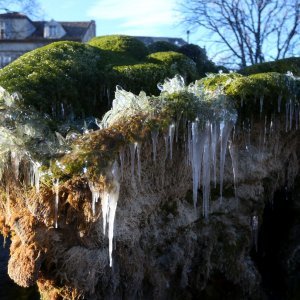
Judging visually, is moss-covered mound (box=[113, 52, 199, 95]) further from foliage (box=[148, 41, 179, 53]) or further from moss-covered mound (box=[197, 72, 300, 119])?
foliage (box=[148, 41, 179, 53])

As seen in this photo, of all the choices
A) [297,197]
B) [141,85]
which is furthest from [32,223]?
[297,197]

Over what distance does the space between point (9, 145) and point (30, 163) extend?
0.99ft

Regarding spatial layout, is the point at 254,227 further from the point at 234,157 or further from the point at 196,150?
the point at 196,150

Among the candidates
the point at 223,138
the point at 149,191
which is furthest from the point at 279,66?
the point at 149,191

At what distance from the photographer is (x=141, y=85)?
738 centimetres

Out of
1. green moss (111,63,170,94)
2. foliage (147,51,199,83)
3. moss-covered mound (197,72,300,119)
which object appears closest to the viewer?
moss-covered mound (197,72,300,119)

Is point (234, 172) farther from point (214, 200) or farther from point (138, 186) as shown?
point (138, 186)

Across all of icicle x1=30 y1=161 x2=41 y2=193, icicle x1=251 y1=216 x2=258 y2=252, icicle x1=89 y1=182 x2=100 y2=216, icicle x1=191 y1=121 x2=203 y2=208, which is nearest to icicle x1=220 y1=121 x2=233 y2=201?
icicle x1=191 y1=121 x2=203 y2=208

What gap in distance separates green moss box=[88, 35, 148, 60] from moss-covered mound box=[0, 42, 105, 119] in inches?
41.9

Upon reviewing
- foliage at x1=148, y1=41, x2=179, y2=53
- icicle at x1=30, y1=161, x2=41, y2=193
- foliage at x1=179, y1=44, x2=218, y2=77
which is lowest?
icicle at x1=30, y1=161, x2=41, y2=193

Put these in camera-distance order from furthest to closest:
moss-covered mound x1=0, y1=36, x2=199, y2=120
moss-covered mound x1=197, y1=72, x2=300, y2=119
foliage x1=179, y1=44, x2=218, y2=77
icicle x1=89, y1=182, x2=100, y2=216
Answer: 1. foliage x1=179, y1=44, x2=218, y2=77
2. moss-covered mound x1=0, y1=36, x2=199, y2=120
3. moss-covered mound x1=197, y1=72, x2=300, y2=119
4. icicle x1=89, y1=182, x2=100, y2=216

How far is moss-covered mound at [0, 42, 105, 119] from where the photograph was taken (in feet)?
20.6

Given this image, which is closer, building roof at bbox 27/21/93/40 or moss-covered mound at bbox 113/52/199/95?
moss-covered mound at bbox 113/52/199/95

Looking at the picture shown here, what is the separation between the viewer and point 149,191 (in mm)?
5402
